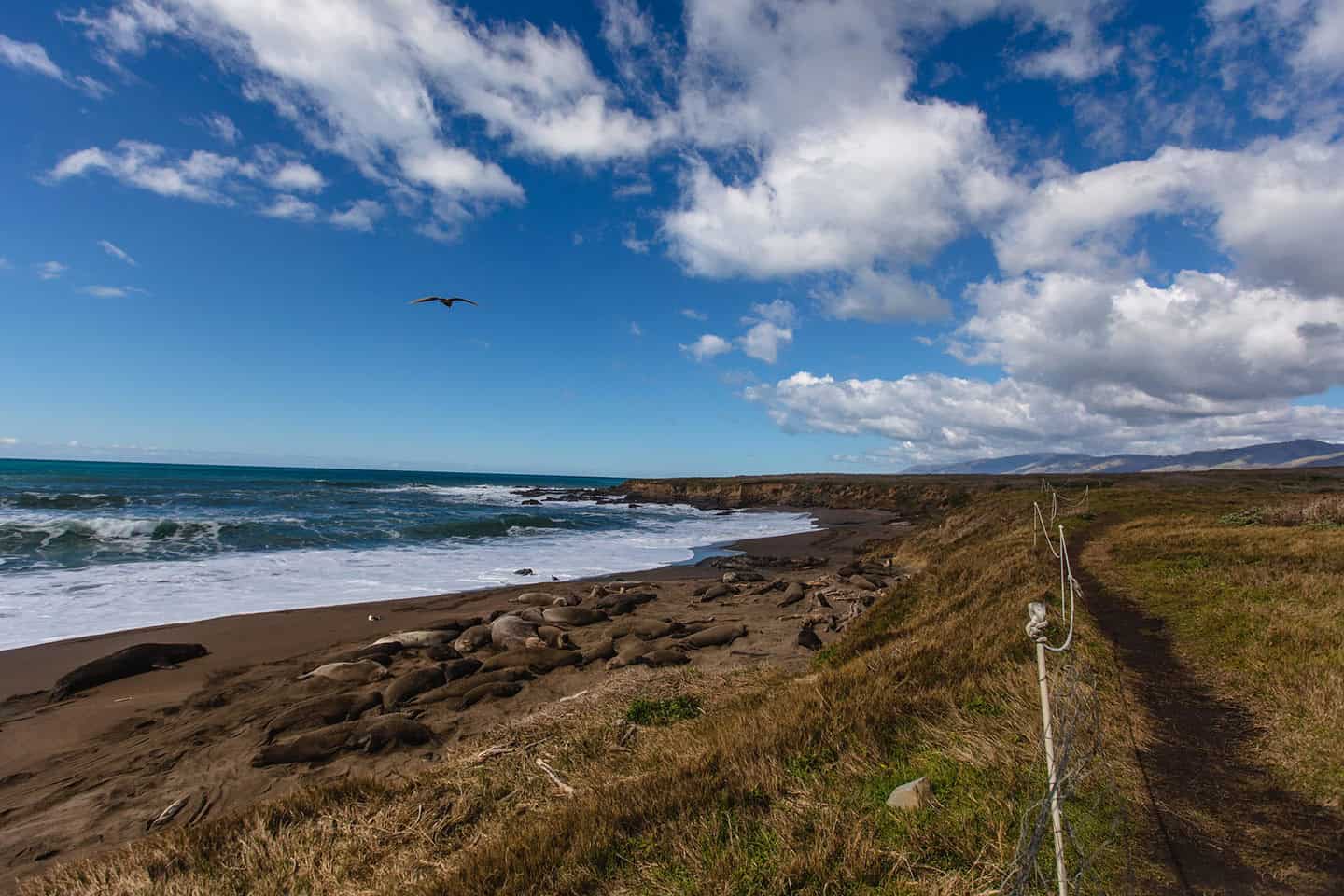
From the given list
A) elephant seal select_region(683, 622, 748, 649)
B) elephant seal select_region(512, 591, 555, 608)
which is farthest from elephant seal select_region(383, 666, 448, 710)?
elephant seal select_region(512, 591, 555, 608)

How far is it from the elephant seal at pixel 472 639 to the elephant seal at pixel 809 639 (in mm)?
6068

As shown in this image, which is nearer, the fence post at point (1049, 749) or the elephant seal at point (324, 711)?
the fence post at point (1049, 749)

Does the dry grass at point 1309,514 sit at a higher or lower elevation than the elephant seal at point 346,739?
higher

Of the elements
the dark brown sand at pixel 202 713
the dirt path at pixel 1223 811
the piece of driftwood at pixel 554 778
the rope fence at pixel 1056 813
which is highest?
the rope fence at pixel 1056 813

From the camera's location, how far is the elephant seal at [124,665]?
367 inches

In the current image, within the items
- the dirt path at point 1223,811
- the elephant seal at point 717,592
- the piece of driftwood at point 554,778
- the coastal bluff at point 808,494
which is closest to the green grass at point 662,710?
the piece of driftwood at point 554,778

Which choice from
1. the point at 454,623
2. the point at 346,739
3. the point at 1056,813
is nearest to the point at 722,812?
the point at 1056,813

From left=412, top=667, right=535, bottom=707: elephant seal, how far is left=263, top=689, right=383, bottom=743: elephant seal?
655 mm

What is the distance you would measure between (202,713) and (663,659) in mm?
6881

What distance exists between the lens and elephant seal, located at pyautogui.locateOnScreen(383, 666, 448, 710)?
337 inches

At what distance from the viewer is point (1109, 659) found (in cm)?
682

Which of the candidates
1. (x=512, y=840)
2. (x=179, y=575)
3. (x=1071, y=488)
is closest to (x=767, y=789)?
(x=512, y=840)

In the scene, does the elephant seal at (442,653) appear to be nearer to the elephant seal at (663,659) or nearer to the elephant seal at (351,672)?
the elephant seal at (351,672)

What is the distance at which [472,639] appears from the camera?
11461mm
